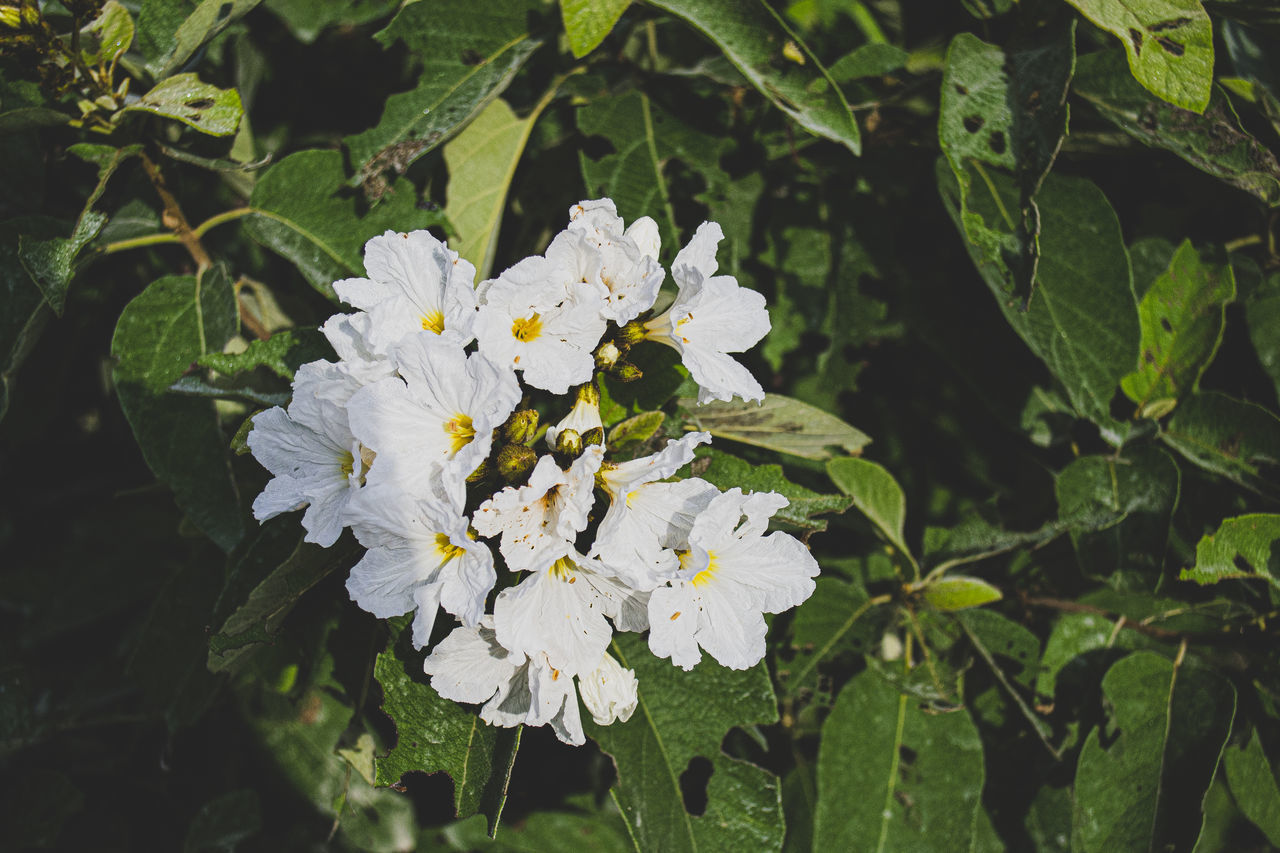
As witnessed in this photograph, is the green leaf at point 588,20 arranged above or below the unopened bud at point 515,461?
above

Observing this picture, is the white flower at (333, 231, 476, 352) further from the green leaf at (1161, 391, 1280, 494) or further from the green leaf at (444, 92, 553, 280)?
the green leaf at (1161, 391, 1280, 494)

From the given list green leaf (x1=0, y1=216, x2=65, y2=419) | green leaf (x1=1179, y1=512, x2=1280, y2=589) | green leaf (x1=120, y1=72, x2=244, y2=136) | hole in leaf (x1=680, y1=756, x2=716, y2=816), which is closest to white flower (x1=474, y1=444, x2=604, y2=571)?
hole in leaf (x1=680, y1=756, x2=716, y2=816)

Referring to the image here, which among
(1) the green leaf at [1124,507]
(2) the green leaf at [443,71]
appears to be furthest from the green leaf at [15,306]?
(1) the green leaf at [1124,507]

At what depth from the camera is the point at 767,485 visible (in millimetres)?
1604

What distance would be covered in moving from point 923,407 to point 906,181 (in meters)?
0.70

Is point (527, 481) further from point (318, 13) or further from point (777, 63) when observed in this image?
point (318, 13)

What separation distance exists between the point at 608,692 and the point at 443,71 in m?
1.47

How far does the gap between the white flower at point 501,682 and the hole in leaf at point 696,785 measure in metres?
0.46

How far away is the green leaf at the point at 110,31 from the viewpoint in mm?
1637

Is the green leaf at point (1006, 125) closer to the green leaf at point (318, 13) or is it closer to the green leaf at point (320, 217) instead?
the green leaf at point (320, 217)

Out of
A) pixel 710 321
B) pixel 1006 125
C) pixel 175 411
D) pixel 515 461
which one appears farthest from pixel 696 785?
pixel 1006 125

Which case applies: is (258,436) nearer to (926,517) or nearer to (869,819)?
(869,819)

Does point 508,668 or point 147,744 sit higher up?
point 508,668

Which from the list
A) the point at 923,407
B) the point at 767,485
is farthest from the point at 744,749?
the point at 923,407
